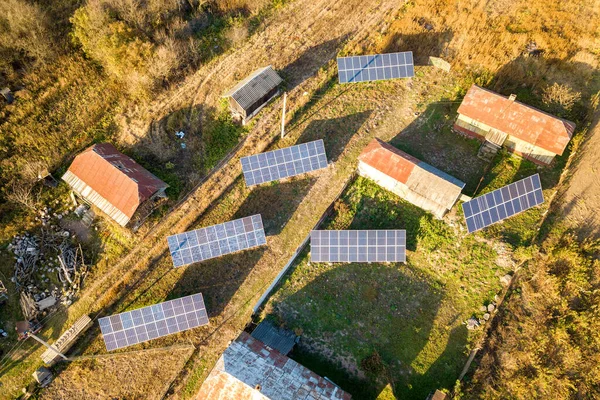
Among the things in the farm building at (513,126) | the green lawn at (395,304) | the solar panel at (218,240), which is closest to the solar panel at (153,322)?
the solar panel at (218,240)

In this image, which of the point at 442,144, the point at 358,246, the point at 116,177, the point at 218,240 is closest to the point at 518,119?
Result: the point at 442,144

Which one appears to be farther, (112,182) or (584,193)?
(112,182)

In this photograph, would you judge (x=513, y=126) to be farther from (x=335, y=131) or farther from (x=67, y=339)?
(x=67, y=339)

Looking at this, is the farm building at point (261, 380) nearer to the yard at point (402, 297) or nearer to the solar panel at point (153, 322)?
the yard at point (402, 297)

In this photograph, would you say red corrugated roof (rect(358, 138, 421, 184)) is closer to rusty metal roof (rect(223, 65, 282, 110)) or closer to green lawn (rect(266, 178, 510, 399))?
green lawn (rect(266, 178, 510, 399))

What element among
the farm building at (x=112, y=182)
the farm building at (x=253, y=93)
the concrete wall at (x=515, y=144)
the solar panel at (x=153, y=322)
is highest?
the farm building at (x=253, y=93)

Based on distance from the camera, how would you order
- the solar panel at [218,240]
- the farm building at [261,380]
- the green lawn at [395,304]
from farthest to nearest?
1. the solar panel at [218,240]
2. the green lawn at [395,304]
3. the farm building at [261,380]

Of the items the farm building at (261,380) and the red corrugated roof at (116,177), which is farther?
the red corrugated roof at (116,177)
